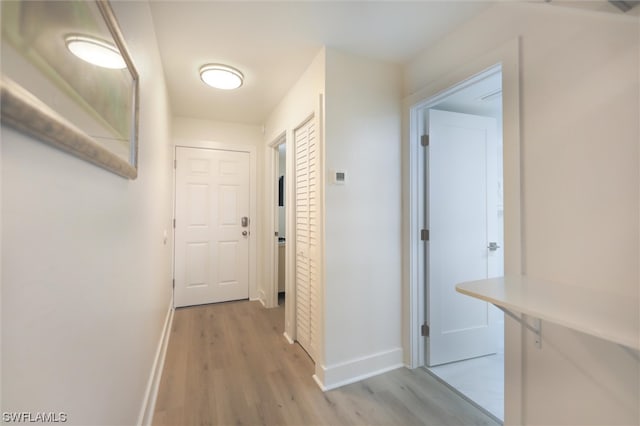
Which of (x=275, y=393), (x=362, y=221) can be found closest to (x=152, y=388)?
(x=275, y=393)

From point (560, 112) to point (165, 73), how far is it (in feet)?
9.16

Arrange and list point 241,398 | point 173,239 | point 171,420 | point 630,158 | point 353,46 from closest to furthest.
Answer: point 630,158 → point 171,420 → point 241,398 → point 353,46 → point 173,239

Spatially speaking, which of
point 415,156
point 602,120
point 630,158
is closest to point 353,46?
point 415,156

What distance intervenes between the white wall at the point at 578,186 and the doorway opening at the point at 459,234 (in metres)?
0.76

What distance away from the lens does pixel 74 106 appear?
25.5 inches

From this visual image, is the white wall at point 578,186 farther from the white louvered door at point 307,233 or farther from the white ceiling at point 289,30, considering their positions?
the white louvered door at point 307,233

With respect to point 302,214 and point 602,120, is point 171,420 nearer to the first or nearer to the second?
point 302,214

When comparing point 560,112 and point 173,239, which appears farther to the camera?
point 173,239

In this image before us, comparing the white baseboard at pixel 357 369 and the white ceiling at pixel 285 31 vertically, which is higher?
the white ceiling at pixel 285 31

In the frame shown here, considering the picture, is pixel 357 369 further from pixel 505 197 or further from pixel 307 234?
pixel 505 197

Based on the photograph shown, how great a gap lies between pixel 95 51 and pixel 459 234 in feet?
7.97

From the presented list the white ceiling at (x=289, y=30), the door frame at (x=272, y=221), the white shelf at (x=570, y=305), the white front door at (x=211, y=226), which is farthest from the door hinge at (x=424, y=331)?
the white front door at (x=211, y=226)

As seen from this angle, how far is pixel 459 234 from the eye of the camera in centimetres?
229

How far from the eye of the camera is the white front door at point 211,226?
3484 mm
